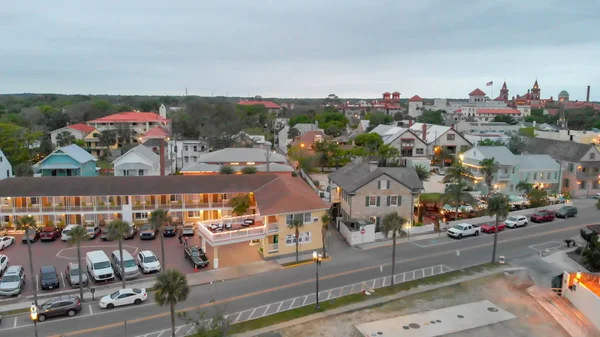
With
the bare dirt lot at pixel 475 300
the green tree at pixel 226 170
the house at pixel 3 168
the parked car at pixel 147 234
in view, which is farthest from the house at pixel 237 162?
the bare dirt lot at pixel 475 300

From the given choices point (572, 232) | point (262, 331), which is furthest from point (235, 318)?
point (572, 232)

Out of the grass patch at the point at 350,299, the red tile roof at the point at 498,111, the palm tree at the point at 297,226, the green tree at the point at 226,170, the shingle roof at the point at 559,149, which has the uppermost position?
the red tile roof at the point at 498,111

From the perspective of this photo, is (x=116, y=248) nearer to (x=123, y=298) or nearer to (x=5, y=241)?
(x=5, y=241)

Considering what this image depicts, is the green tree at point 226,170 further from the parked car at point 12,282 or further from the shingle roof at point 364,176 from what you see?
the parked car at point 12,282

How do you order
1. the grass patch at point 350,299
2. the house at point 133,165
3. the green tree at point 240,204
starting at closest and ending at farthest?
the grass patch at point 350,299
the green tree at point 240,204
the house at point 133,165

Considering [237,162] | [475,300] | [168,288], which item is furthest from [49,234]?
[475,300]
